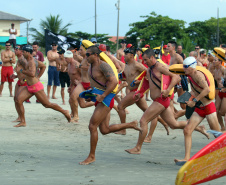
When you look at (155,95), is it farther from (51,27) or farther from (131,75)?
(51,27)

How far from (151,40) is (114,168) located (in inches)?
2472

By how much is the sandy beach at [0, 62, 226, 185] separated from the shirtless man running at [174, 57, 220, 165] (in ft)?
1.70

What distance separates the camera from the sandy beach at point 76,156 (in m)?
6.63

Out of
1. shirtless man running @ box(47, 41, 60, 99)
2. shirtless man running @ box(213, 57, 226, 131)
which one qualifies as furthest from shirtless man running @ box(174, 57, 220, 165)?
shirtless man running @ box(47, 41, 60, 99)

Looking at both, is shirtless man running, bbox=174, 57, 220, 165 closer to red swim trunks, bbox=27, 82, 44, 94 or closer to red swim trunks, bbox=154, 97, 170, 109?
red swim trunks, bbox=154, 97, 170, 109

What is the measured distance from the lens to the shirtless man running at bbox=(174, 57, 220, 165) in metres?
7.89

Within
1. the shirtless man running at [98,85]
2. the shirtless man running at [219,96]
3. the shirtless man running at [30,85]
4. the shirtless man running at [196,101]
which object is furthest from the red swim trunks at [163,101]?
the shirtless man running at [30,85]

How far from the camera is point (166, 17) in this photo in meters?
71.9

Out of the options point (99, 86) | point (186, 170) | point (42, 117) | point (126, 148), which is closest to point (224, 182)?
point (186, 170)

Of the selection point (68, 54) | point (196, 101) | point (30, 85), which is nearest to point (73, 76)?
point (68, 54)

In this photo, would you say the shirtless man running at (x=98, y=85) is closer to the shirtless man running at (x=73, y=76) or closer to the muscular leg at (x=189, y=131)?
Result: the muscular leg at (x=189, y=131)

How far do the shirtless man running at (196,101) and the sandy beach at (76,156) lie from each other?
0.52m

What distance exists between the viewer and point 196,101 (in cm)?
794

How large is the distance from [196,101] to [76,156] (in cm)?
222
